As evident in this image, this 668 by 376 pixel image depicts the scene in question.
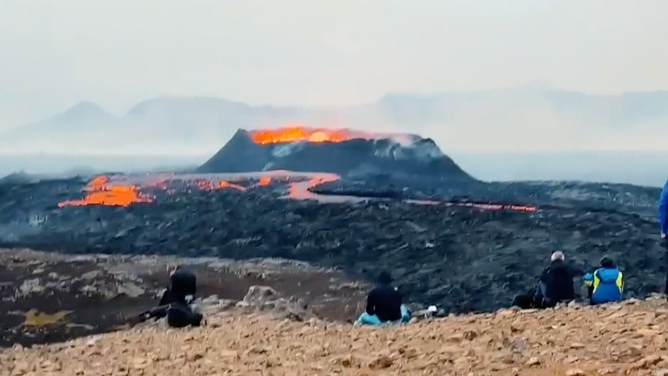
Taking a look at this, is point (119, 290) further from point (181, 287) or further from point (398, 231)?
point (398, 231)

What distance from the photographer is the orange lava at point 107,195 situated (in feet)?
122

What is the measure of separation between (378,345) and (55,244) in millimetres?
23742

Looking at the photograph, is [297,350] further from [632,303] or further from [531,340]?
[632,303]

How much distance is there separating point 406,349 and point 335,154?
1811 inches

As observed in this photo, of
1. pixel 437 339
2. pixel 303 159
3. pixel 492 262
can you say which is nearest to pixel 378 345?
pixel 437 339

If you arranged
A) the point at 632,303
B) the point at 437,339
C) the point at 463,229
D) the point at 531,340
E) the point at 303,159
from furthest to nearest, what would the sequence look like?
the point at 303,159
the point at 463,229
the point at 632,303
the point at 437,339
the point at 531,340

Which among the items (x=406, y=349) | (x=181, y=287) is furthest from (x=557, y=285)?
(x=181, y=287)

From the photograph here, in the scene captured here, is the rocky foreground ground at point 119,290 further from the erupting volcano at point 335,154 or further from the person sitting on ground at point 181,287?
the erupting volcano at point 335,154

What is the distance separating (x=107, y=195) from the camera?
1580 inches

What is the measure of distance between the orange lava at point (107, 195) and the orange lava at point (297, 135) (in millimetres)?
14709

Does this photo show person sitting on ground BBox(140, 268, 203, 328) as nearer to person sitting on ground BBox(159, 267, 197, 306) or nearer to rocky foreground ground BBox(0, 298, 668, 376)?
person sitting on ground BBox(159, 267, 197, 306)

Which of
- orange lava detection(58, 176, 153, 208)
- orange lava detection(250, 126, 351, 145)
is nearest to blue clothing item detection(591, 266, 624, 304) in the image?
orange lava detection(58, 176, 153, 208)

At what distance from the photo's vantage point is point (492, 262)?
2242 cm

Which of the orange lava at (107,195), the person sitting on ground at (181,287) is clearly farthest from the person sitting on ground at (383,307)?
the orange lava at (107,195)
